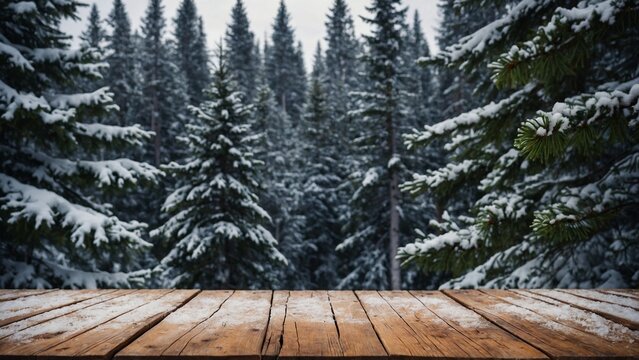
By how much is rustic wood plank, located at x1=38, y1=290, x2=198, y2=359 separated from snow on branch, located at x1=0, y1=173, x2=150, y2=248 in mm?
4443

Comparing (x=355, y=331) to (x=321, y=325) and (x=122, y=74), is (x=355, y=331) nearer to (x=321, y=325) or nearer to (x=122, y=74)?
(x=321, y=325)

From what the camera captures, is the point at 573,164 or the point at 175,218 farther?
the point at 175,218

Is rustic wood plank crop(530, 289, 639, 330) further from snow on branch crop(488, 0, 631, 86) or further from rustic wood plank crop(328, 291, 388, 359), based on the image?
snow on branch crop(488, 0, 631, 86)

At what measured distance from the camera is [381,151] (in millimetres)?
21344

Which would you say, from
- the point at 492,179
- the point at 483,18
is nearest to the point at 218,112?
the point at 492,179

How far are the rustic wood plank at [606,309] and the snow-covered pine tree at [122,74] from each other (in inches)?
1388

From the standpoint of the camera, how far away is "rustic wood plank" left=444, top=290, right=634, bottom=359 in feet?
5.56

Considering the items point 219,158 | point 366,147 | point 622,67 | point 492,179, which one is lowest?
point 492,179

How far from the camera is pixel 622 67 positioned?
15.8 ft

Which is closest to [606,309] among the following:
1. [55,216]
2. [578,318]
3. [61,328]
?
[578,318]

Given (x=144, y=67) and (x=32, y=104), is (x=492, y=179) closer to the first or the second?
(x=32, y=104)

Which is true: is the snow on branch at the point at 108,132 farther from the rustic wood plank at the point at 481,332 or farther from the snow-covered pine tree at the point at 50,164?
the rustic wood plank at the point at 481,332

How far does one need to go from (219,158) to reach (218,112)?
1.71 m

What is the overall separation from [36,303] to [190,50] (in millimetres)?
46880
